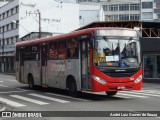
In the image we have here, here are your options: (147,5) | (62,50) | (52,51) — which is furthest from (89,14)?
(62,50)

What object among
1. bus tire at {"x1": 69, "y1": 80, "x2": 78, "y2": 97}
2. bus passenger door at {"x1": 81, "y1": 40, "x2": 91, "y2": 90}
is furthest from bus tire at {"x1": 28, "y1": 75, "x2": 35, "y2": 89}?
bus passenger door at {"x1": 81, "y1": 40, "x2": 91, "y2": 90}

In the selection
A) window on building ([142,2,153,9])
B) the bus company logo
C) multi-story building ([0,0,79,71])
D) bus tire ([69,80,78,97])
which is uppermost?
window on building ([142,2,153,9])

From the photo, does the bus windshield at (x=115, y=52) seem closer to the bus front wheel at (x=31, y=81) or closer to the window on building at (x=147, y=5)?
the bus front wheel at (x=31, y=81)

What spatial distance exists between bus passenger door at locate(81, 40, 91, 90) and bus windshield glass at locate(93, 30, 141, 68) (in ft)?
2.18

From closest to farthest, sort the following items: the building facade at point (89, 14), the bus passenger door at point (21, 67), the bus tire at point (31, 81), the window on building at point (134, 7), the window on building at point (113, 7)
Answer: the bus tire at point (31, 81) < the bus passenger door at point (21, 67) < the building facade at point (89, 14) < the window on building at point (134, 7) < the window on building at point (113, 7)

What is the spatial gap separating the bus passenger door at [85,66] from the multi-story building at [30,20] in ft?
185

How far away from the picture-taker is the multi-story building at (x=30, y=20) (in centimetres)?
7550

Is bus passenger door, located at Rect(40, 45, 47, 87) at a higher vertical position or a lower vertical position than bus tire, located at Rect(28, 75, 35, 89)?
higher

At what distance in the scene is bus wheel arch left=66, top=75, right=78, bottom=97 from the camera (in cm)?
1792

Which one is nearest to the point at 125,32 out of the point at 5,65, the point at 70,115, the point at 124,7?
the point at 70,115

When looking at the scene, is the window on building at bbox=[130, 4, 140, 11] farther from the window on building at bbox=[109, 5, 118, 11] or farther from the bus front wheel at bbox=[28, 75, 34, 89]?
the bus front wheel at bbox=[28, 75, 34, 89]

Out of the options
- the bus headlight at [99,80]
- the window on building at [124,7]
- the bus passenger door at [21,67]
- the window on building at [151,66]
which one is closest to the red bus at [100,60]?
the bus headlight at [99,80]

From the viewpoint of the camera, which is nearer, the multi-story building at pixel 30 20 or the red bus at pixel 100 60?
the red bus at pixel 100 60

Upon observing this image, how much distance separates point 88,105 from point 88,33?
11.3 ft
